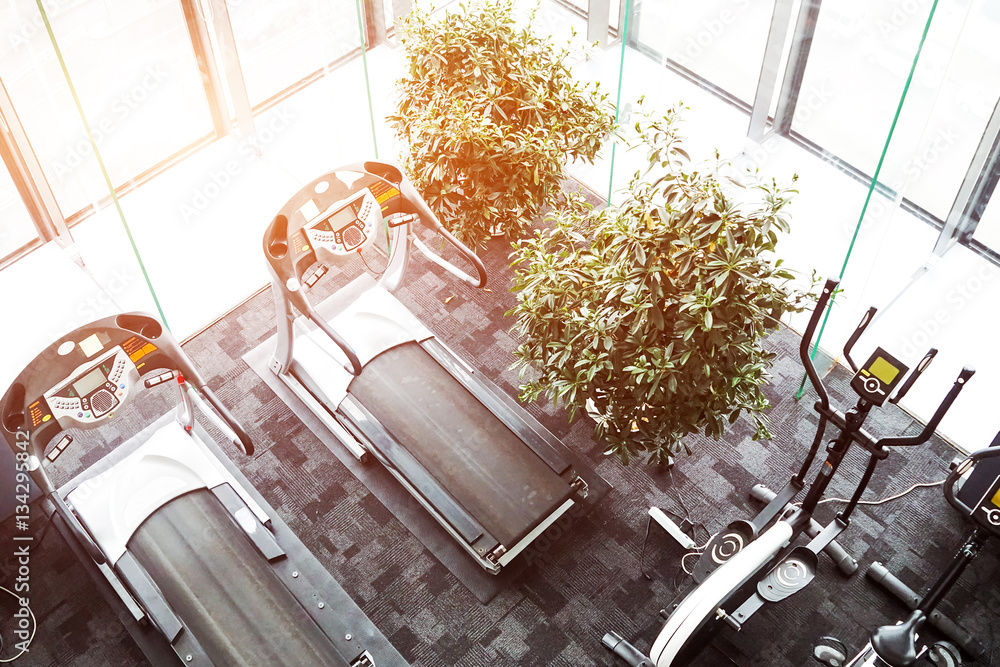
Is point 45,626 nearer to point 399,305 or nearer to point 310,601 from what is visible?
point 310,601

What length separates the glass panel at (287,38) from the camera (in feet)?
15.4

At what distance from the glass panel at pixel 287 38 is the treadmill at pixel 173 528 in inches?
67.8

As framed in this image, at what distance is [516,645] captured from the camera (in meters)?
4.11

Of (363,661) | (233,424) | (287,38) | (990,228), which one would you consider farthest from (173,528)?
(990,228)

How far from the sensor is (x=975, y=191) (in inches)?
185

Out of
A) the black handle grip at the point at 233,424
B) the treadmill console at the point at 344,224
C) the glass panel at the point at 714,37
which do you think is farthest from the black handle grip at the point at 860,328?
the black handle grip at the point at 233,424

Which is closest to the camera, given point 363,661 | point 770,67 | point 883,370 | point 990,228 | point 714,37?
point 883,370

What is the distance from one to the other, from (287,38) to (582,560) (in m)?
3.07

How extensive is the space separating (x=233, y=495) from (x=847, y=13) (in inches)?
135

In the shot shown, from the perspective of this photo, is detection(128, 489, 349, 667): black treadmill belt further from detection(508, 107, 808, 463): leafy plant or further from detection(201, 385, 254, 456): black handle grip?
detection(508, 107, 808, 463): leafy plant

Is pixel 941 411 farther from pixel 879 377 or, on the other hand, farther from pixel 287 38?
pixel 287 38

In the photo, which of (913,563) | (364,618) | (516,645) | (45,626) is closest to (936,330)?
(913,563)

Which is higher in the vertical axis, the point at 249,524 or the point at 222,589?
the point at 249,524

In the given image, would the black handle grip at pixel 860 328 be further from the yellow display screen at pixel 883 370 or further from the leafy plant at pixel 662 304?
the leafy plant at pixel 662 304
